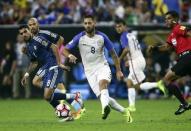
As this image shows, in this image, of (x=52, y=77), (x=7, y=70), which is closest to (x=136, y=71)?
(x=52, y=77)

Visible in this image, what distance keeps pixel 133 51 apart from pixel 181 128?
7299mm

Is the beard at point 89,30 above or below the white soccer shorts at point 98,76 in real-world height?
above

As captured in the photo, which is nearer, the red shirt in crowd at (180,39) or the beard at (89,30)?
the beard at (89,30)

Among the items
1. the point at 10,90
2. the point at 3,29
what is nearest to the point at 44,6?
the point at 3,29

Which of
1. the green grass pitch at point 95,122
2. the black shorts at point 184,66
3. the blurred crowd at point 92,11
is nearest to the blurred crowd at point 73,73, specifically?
the blurred crowd at point 92,11

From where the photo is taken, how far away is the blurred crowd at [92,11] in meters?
28.8

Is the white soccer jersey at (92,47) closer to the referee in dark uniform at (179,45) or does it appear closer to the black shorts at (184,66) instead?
the referee in dark uniform at (179,45)

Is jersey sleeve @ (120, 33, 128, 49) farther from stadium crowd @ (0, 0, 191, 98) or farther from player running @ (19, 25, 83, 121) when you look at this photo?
Result: stadium crowd @ (0, 0, 191, 98)

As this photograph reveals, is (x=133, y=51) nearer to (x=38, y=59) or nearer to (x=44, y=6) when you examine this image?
(x=38, y=59)

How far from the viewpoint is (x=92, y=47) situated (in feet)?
53.2

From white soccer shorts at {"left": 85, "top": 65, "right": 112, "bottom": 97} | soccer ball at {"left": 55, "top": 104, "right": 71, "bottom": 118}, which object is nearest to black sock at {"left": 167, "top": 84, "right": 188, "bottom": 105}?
white soccer shorts at {"left": 85, "top": 65, "right": 112, "bottom": 97}

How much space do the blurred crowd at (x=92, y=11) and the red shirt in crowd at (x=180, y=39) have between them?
11.8 metres

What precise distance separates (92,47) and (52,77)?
1.16m

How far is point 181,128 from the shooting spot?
45.6 feet
